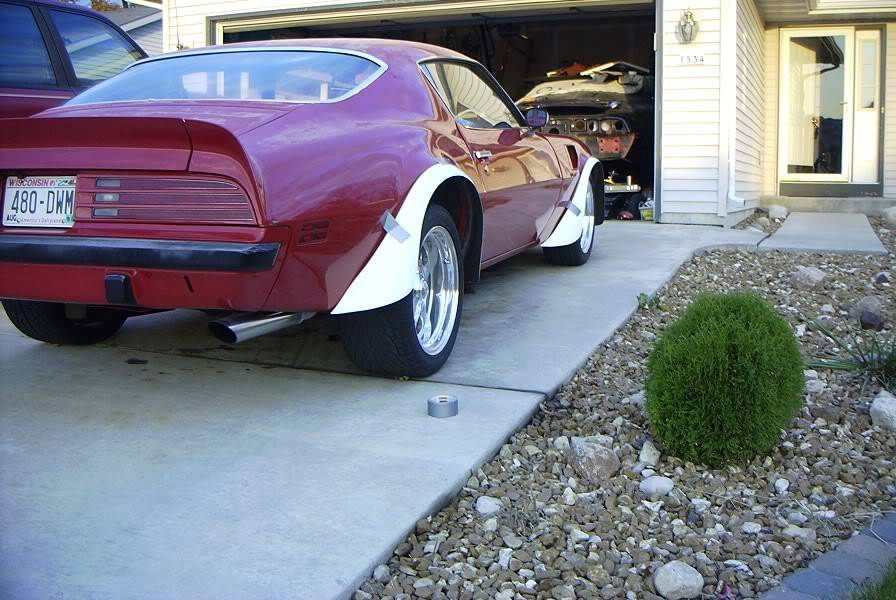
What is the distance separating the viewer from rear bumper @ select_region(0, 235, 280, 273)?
2.99 metres

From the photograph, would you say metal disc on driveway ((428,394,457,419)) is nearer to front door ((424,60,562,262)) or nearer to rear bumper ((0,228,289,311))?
rear bumper ((0,228,289,311))

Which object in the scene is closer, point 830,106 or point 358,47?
point 358,47

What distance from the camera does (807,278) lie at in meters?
6.34

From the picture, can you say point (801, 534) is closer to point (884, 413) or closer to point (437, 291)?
point (884, 413)

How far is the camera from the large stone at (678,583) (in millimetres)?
2395

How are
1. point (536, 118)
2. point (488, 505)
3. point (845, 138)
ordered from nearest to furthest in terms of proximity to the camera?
point (488, 505) < point (536, 118) < point (845, 138)

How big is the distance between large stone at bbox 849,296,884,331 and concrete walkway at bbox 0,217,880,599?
4.69 feet

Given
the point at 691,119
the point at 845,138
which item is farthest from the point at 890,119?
the point at 691,119

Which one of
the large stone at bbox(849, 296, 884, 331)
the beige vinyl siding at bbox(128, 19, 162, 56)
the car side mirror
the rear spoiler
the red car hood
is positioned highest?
the beige vinyl siding at bbox(128, 19, 162, 56)

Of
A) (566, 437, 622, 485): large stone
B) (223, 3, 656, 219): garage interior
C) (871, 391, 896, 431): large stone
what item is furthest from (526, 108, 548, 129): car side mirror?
(223, 3, 656, 219): garage interior

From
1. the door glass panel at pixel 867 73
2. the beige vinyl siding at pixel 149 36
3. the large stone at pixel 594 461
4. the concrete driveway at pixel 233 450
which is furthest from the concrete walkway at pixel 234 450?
the beige vinyl siding at pixel 149 36

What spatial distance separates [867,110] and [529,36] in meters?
6.83

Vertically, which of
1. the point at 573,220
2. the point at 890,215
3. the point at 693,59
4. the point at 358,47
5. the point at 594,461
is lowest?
the point at 594,461

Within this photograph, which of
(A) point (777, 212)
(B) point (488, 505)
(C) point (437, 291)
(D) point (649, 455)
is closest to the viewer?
(B) point (488, 505)
